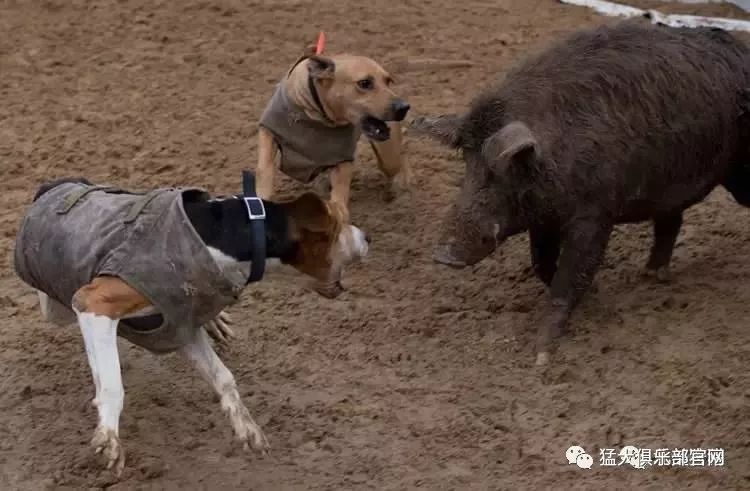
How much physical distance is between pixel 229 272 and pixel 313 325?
1.11 meters

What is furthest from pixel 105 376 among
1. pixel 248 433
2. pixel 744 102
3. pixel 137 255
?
pixel 744 102

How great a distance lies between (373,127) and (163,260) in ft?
6.45

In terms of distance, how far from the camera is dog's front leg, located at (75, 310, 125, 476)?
11.7 ft

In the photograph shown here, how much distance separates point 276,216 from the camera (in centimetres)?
374

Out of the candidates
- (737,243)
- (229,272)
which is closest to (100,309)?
(229,272)

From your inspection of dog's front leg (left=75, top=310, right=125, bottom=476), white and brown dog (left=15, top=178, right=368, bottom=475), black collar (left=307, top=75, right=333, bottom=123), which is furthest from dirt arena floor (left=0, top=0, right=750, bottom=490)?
black collar (left=307, top=75, right=333, bottom=123)

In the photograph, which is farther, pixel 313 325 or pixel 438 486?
pixel 313 325

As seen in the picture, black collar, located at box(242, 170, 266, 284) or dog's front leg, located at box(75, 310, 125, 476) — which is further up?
black collar, located at box(242, 170, 266, 284)

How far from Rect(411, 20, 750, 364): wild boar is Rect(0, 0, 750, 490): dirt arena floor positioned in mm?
320

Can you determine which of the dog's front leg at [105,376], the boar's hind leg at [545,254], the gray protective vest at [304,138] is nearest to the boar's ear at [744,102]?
the boar's hind leg at [545,254]

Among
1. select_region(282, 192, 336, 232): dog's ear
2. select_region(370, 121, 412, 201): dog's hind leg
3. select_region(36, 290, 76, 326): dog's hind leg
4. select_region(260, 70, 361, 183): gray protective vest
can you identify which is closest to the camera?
select_region(282, 192, 336, 232): dog's ear

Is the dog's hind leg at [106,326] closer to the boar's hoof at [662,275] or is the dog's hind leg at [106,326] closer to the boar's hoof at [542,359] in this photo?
the boar's hoof at [542,359]

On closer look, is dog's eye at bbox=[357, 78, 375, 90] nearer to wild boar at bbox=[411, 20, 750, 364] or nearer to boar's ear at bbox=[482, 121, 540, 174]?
wild boar at bbox=[411, 20, 750, 364]

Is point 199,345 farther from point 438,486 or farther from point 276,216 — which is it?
point 438,486
